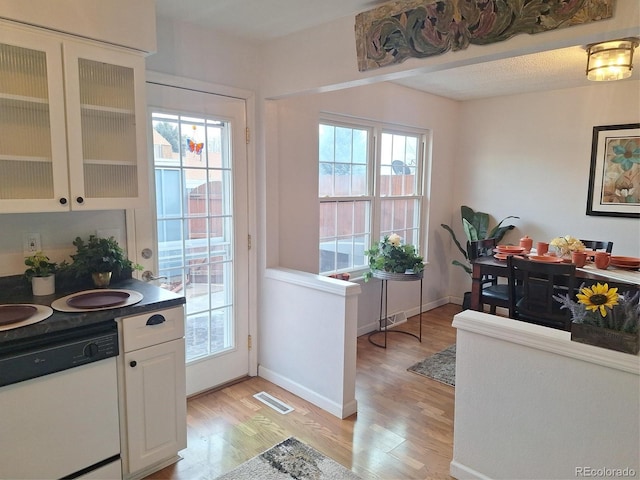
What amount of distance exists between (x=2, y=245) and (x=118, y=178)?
63 cm

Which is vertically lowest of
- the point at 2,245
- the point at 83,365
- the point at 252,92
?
the point at 83,365

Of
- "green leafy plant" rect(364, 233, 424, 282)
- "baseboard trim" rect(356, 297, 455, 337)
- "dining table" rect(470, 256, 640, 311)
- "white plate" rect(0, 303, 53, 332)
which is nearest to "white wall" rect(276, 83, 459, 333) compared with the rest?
"baseboard trim" rect(356, 297, 455, 337)

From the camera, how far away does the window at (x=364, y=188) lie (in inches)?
144

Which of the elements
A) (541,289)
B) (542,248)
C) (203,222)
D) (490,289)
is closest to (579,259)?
(542,248)

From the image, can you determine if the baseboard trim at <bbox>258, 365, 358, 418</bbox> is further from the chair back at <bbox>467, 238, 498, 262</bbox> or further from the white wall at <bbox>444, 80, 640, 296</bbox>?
the white wall at <bbox>444, 80, 640, 296</bbox>

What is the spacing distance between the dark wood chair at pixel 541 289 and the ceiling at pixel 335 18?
5.00ft

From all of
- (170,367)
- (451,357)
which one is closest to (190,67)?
(170,367)

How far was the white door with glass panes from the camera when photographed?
261cm

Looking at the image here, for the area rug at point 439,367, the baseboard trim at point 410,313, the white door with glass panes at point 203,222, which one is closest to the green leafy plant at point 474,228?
the baseboard trim at point 410,313

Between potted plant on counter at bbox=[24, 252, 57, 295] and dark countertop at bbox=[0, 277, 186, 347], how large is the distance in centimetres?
4

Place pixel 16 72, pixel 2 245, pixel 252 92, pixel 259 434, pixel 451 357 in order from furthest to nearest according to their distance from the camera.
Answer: pixel 451 357 → pixel 252 92 → pixel 259 434 → pixel 2 245 → pixel 16 72

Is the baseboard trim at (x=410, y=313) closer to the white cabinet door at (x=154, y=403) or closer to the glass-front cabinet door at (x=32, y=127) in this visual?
the white cabinet door at (x=154, y=403)

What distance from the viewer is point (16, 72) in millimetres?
1869

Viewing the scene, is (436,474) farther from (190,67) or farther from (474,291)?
(190,67)
